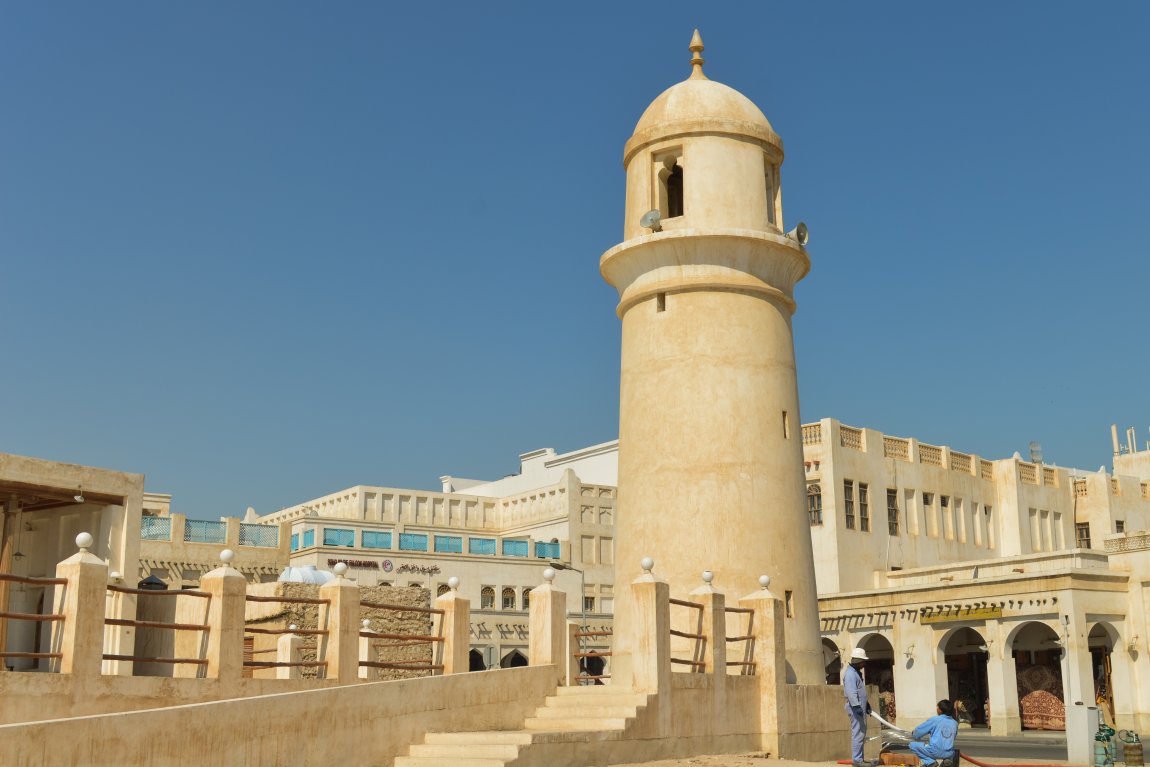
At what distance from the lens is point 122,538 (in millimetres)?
17750

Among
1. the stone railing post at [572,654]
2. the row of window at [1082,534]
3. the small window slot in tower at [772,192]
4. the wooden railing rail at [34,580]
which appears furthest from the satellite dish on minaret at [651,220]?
the row of window at [1082,534]

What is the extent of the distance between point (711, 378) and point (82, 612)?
10115mm

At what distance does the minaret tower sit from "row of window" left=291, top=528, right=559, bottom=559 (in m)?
36.8

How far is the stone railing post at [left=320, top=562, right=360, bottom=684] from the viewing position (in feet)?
48.5

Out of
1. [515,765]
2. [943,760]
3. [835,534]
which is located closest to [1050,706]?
[835,534]

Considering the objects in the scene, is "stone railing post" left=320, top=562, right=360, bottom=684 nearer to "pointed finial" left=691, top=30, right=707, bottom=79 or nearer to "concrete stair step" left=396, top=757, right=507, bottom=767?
"concrete stair step" left=396, top=757, right=507, bottom=767

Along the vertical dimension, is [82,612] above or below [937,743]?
above

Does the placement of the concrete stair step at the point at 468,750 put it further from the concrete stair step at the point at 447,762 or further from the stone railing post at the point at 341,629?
the stone railing post at the point at 341,629

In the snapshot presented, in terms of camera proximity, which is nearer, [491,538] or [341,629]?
[341,629]

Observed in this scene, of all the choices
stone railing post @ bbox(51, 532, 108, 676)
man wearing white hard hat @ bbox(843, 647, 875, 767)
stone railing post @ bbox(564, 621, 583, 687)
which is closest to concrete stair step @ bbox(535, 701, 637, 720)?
stone railing post @ bbox(564, 621, 583, 687)

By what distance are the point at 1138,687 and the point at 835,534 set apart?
36.7 ft

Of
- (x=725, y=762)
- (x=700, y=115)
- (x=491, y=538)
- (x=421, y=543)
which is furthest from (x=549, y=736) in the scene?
(x=491, y=538)

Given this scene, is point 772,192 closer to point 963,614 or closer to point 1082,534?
point 963,614

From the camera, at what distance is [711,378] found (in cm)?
1966
